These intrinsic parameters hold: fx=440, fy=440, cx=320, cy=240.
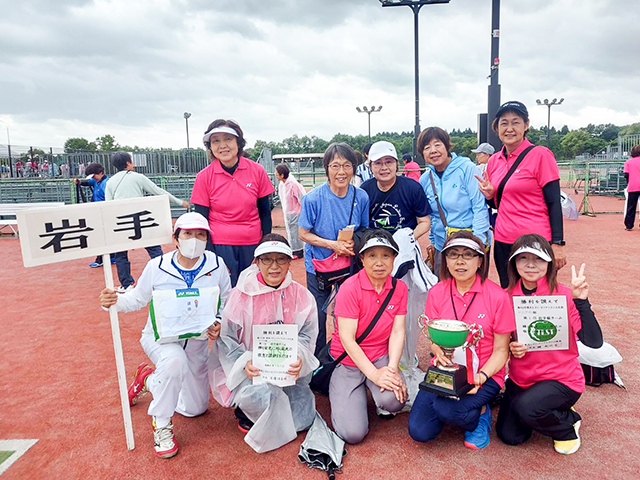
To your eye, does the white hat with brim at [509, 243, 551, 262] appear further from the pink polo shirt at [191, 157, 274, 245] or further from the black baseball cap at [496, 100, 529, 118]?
the pink polo shirt at [191, 157, 274, 245]

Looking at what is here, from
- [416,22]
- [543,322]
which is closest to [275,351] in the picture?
[543,322]

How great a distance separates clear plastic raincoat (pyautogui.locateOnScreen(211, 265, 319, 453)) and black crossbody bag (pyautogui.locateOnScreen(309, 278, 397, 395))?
20 cm

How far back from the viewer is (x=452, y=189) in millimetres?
3789

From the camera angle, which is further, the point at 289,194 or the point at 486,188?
the point at 289,194

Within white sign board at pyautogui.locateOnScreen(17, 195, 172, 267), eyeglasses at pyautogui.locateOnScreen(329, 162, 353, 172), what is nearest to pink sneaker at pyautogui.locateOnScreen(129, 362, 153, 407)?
white sign board at pyautogui.locateOnScreen(17, 195, 172, 267)

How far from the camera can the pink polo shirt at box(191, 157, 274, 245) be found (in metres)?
3.77

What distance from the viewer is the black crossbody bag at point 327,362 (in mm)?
3180

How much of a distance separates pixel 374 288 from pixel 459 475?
1.27 meters

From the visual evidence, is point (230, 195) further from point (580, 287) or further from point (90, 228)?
point (580, 287)

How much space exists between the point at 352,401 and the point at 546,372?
1307 millimetres

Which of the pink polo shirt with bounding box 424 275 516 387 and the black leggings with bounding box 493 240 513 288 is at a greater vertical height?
the black leggings with bounding box 493 240 513 288

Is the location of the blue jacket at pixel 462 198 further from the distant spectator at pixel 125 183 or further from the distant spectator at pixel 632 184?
the distant spectator at pixel 632 184

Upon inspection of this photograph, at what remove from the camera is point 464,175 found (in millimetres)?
3771

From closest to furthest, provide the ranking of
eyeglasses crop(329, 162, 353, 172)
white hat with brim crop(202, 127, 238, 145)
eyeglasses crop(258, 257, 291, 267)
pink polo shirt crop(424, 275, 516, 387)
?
pink polo shirt crop(424, 275, 516, 387)
eyeglasses crop(258, 257, 291, 267)
eyeglasses crop(329, 162, 353, 172)
white hat with brim crop(202, 127, 238, 145)
